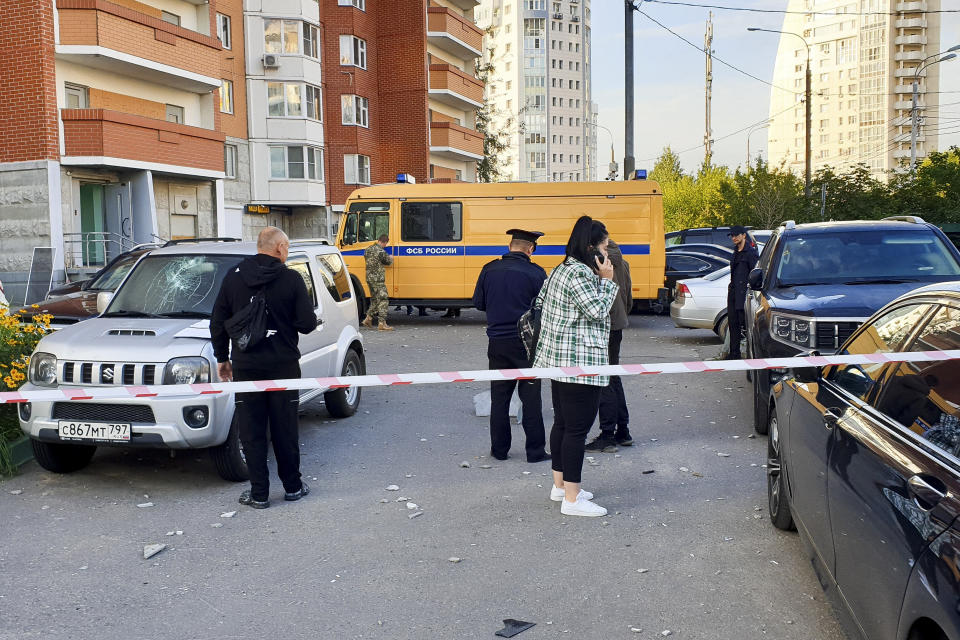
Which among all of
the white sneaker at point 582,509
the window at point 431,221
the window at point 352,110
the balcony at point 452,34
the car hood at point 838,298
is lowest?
the white sneaker at point 582,509

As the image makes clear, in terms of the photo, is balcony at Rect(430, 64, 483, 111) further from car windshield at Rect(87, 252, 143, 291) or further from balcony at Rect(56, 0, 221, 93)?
car windshield at Rect(87, 252, 143, 291)

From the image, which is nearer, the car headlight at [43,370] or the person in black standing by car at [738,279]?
the car headlight at [43,370]

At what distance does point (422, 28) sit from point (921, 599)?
46.8 m

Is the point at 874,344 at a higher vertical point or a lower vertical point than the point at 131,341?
higher

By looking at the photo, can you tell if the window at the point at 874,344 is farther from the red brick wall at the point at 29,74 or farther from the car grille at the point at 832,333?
the red brick wall at the point at 29,74

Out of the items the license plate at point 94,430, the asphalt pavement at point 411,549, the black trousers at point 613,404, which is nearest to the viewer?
the asphalt pavement at point 411,549

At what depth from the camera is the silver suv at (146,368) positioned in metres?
6.43

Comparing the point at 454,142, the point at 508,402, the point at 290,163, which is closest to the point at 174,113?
the point at 290,163

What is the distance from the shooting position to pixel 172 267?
786 cm

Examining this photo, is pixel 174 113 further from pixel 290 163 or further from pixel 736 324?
pixel 736 324

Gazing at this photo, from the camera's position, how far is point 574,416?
5852 millimetres

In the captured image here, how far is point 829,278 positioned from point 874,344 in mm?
5115

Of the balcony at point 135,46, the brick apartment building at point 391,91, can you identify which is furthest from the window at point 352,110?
the balcony at point 135,46

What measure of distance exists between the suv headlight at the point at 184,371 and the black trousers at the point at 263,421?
447 millimetres
